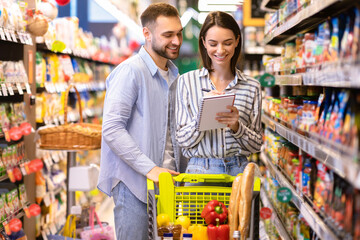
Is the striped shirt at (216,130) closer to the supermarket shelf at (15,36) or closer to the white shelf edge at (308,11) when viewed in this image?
the white shelf edge at (308,11)

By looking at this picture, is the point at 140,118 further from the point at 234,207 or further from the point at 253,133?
the point at 234,207

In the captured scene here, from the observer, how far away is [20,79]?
4004 millimetres

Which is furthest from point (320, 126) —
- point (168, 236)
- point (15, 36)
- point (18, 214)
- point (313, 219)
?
point (18, 214)

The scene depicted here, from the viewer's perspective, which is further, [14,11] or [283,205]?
[14,11]

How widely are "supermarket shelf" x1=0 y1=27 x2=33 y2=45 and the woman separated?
148 cm

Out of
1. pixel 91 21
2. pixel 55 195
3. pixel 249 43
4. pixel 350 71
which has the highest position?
pixel 91 21

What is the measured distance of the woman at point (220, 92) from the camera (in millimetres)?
2611

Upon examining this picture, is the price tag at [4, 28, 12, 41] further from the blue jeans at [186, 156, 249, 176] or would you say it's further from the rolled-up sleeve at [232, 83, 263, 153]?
the rolled-up sleeve at [232, 83, 263, 153]

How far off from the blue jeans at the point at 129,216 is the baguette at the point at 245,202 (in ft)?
2.92

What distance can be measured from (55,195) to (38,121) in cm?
118

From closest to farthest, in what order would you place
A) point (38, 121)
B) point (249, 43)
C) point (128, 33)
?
1. point (38, 121)
2. point (249, 43)
3. point (128, 33)

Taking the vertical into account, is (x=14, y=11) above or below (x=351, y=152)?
above

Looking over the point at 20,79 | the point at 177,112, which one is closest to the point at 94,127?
the point at 20,79

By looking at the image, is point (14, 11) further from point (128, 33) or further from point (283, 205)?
point (128, 33)
